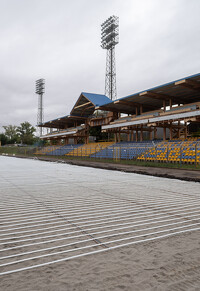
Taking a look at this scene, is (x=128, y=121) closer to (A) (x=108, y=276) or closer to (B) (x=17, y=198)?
(B) (x=17, y=198)

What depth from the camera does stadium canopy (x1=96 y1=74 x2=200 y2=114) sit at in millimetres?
22828

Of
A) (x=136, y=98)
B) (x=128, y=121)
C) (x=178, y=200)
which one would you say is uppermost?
(x=136, y=98)

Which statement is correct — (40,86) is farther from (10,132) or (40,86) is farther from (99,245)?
(99,245)

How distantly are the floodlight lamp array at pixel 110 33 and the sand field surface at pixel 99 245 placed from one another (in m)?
50.9

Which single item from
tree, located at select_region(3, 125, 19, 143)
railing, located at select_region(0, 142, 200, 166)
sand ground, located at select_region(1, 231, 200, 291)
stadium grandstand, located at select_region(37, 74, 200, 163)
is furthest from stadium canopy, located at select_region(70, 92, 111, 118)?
tree, located at select_region(3, 125, 19, 143)

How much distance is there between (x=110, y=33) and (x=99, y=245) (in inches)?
2136

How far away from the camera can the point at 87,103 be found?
1580 inches

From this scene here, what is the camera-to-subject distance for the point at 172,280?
218cm

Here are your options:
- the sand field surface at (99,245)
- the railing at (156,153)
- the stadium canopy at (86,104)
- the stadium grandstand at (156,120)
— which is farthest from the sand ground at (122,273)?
the stadium canopy at (86,104)

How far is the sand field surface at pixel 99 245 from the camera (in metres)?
2.17

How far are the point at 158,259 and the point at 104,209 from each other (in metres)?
2.38

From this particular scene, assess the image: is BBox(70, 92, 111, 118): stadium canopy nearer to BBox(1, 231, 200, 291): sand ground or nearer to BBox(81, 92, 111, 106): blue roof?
BBox(81, 92, 111, 106): blue roof

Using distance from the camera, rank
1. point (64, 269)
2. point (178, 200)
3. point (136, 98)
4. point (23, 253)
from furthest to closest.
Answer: point (136, 98) → point (178, 200) → point (23, 253) → point (64, 269)

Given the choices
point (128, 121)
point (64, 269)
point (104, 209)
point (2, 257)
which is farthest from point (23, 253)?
point (128, 121)
